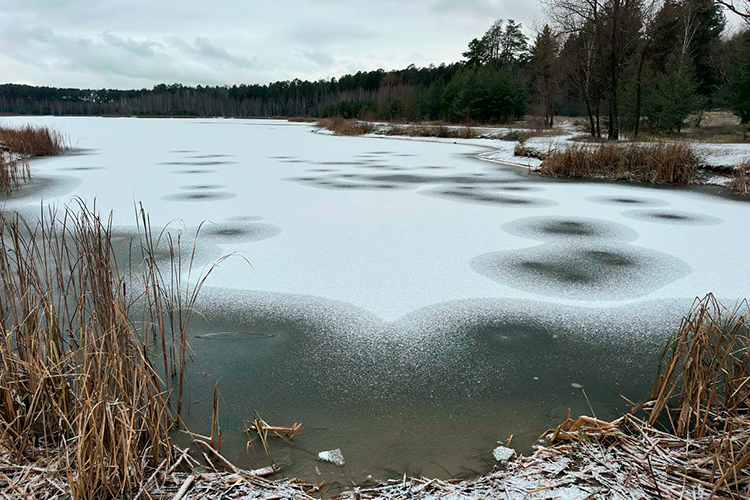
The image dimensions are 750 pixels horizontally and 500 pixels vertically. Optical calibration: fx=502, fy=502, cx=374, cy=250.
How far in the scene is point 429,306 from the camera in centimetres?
288

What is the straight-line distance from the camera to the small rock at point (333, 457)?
160cm

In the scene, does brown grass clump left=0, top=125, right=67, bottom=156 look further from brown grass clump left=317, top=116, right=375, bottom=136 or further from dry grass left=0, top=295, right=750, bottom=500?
brown grass clump left=317, top=116, right=375, bottom=136

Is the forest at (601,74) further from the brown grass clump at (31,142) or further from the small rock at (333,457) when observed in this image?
the brown grass clump at (31,142)

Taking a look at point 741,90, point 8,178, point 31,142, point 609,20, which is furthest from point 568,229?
point 741,90

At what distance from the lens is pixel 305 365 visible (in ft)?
7.25

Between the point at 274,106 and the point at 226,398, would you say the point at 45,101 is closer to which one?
the point at 274,106

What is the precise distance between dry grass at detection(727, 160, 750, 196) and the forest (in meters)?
2.71

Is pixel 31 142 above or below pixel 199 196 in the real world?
above

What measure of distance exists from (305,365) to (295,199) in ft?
13.9

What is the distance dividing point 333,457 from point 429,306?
1379 mm

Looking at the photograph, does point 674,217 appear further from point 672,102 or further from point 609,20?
point 672,102

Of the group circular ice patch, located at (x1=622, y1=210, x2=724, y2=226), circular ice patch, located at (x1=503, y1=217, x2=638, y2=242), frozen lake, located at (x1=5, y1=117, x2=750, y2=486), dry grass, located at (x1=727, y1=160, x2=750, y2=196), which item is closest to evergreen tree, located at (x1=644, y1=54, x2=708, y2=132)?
dry grass, located at (x1=727, y1=160, x2=750, y2=196)

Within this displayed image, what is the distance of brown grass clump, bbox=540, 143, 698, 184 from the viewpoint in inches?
319

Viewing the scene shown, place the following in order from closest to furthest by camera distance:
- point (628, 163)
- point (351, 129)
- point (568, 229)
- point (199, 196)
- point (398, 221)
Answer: point (568, 229), point (398, 221), point (199, 196), point (628, 163), point (351, 129)
